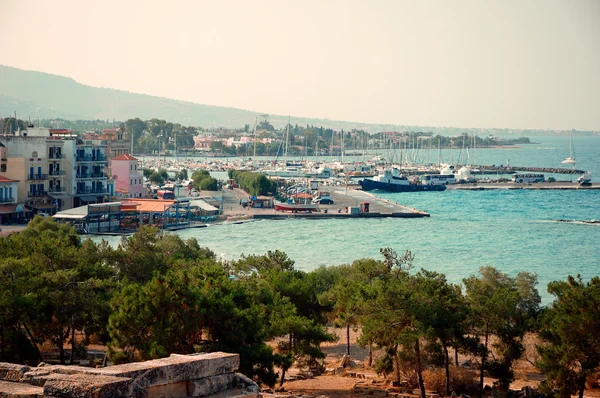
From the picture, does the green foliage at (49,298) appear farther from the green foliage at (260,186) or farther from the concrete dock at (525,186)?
the concrete dock at (525,186)

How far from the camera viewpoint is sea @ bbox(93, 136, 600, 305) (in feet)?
145

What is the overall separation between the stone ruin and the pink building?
54.4 m

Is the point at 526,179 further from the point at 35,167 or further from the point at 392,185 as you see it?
the point at 35,167

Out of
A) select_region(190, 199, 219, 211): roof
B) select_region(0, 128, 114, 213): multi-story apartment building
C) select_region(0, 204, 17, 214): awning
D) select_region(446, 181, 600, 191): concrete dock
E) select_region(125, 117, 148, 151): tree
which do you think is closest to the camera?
select_region(0, 204, 17, 214): awning

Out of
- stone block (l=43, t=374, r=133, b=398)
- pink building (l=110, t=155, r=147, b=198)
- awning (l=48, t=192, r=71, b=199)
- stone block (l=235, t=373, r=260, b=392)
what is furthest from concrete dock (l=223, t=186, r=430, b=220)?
stone block (l=43, t=374, r=133, b=398)

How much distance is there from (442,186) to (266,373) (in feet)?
286

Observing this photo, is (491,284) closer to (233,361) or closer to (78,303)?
(78,303)

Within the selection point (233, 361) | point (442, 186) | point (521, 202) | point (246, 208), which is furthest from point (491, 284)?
point (442, 186)

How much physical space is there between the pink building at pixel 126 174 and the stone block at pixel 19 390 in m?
54.5

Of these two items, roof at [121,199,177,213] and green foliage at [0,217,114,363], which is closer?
green foliage at [0,217,114,363]

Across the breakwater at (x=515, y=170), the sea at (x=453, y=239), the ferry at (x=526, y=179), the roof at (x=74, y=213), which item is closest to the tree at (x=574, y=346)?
the sea at (x=453, y=239)

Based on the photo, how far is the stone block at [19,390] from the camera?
7906 mm

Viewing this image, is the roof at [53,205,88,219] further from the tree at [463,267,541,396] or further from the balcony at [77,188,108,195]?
the tree at [463,267,541,396]

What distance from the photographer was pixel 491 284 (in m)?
25.3
